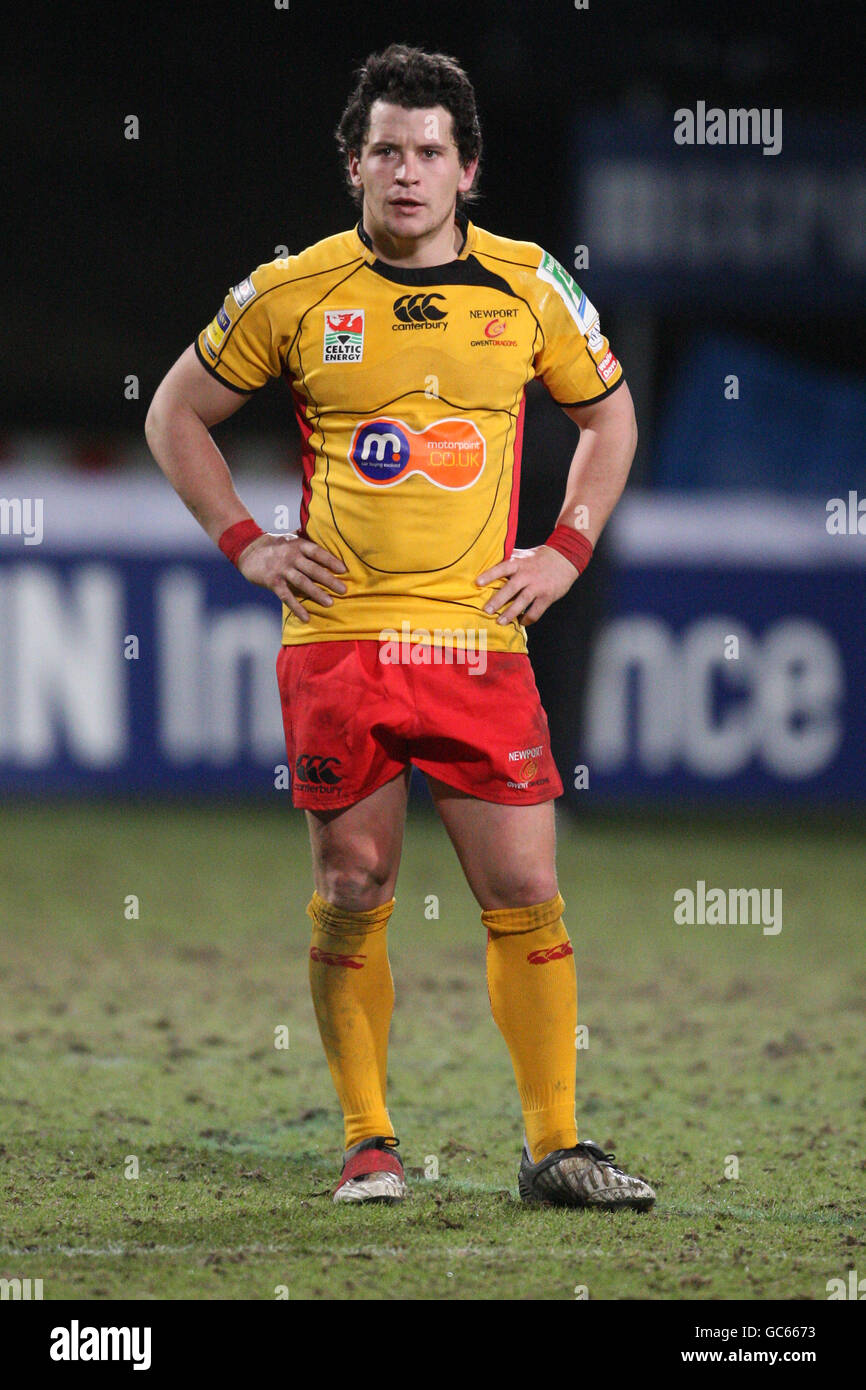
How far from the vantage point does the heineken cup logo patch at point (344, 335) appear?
349 cm

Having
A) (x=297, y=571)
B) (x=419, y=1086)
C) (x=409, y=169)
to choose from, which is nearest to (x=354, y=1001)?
(x=297, y=571)

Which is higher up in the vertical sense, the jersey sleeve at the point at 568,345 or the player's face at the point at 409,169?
the player's face at the point at 409,169

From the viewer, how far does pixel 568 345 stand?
12.0ft

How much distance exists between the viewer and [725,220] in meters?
8.85

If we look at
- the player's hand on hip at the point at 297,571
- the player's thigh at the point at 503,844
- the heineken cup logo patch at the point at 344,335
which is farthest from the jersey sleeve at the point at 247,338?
the player's thigh at the point at 503,844

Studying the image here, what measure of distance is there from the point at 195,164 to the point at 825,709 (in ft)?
35.6

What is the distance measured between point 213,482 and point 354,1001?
3.50ft

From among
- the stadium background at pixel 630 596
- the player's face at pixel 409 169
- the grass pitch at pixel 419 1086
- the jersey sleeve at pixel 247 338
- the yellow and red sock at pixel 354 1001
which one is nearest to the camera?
the grass pitch at pixel 419 1086

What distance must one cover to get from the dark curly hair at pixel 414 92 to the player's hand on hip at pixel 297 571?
77 centimetres

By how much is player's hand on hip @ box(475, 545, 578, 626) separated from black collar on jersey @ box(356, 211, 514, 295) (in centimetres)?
51

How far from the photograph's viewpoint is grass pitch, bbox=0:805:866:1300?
3256 millimetres

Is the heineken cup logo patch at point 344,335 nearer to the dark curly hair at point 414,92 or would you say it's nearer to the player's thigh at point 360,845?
the dark curly hair at point 414,92

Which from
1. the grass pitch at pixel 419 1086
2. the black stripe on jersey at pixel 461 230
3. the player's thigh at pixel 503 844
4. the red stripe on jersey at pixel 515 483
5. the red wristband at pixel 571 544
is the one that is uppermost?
the black stripe on jersey at pixel 461 230

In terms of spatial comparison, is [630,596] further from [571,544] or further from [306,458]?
[306,458]
